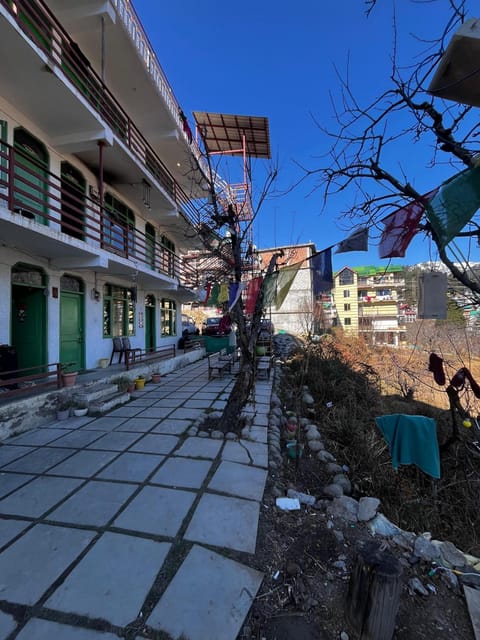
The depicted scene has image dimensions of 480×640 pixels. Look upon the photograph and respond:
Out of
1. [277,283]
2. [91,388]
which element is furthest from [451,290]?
[91,388]

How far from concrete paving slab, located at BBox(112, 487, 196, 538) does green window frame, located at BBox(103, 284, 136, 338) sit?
6737 millimetres

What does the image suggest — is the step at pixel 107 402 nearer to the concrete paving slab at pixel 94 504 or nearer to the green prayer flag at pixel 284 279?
the concrete paving slab at pixel 94 504

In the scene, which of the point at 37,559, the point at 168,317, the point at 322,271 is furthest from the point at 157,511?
the point at 168,317

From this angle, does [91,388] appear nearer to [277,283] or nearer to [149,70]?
[277,283]

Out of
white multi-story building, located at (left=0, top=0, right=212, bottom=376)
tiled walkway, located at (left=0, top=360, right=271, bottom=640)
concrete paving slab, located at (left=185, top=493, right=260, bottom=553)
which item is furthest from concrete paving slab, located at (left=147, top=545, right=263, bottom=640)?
white multi-story building, located at (left=0, top=0, right=212, bottom=376)

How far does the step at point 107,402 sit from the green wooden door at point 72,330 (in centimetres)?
173

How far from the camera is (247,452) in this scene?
149 inches

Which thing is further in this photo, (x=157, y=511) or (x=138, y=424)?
(x=138, y=424)

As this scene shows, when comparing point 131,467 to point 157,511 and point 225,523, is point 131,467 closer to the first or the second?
point 157,511

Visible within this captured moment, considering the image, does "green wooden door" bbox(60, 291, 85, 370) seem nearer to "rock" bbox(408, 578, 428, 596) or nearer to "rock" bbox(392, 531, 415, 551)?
"rock" bbox(392, 531, 415, 551)

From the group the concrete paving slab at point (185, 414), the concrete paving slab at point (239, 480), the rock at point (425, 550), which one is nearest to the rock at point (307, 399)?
the concrete paving slab at point (185, 414)

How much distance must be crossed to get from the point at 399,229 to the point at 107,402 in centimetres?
593

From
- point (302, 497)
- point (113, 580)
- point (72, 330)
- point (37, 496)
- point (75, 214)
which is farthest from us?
point (75, 214)

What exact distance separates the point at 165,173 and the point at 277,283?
834 cm
